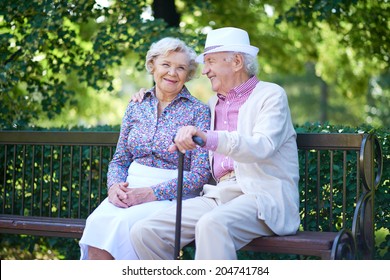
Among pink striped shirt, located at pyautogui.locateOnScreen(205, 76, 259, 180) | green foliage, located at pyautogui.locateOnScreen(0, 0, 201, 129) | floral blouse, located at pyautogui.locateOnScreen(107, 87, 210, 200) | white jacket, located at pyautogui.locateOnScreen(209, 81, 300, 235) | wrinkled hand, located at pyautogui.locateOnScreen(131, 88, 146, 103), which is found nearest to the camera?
white jacket, located at pyautogui.locateOnScreen(209, 81, 300, 235)

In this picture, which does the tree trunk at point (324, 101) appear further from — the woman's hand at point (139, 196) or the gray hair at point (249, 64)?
the woman's hand at point (139, 196)

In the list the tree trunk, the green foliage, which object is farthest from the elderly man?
the tree trunk

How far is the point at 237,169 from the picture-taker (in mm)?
3980

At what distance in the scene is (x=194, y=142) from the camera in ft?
11.8

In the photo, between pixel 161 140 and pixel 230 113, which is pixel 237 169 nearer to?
pixel 230 113

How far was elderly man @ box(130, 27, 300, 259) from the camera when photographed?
3625 mm

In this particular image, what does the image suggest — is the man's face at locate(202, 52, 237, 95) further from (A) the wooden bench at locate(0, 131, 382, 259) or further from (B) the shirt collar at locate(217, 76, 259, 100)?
(A) the wooden bench at locate(0, 131, 382, 259)

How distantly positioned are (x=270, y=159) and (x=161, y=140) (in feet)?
2.58

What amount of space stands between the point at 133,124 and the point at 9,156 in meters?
1.91

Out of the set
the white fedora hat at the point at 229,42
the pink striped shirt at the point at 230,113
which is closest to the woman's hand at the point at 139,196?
the pink striped shirt at the point at 230,113

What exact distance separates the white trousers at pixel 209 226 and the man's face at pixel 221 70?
0.60 metres

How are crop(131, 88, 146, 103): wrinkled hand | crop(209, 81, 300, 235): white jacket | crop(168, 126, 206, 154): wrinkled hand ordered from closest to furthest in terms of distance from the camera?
crop(168, 126, 206, 154): wrinkled hand → crop(209, 81, 300, 235): white jacket → crop(131, 88, 146, 103): wrinkled hand
